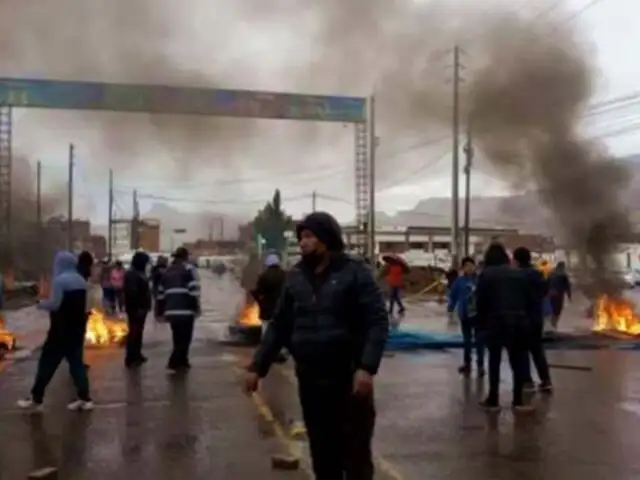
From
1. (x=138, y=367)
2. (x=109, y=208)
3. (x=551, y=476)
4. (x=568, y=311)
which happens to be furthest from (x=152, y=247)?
(x=551, y=476)

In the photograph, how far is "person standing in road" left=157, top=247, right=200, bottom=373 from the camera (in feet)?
37.7

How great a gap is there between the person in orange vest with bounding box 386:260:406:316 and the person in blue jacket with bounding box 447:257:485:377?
391 inches

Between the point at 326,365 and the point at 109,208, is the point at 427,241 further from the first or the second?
the point at 326,365

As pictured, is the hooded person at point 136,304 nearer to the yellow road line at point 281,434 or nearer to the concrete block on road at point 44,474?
the yellow road line at point 281,434

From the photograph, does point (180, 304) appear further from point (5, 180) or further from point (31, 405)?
point (5, 180)

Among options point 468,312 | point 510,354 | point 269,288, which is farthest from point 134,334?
point 510,354

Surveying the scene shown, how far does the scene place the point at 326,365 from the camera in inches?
172

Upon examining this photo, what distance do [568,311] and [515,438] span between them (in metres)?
18.1

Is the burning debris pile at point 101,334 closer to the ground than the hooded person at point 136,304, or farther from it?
closer to the ground

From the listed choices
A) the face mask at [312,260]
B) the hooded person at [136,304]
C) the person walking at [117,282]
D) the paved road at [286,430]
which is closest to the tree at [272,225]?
the person walking at [117,282]

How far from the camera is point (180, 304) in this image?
1159 cm

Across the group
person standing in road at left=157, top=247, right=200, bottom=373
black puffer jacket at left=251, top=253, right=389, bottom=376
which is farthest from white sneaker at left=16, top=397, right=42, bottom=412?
black puffer jacket at left=251, top=253, right=389, bottom=376

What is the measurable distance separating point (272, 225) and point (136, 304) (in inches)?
1073

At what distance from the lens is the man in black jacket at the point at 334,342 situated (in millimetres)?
4352
